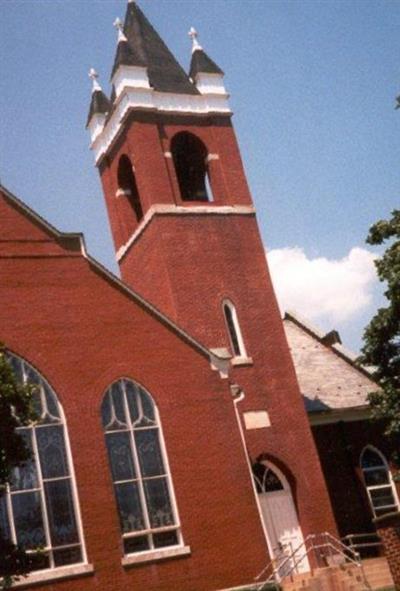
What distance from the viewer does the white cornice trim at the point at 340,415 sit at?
26297mm

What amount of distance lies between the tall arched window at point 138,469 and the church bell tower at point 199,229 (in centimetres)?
177

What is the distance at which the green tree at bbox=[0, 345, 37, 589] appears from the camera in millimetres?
12828

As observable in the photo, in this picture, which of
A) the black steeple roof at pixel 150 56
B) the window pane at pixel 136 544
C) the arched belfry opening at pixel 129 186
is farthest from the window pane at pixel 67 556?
the black steeple roof at pixel 150 56

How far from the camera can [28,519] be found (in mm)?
17297

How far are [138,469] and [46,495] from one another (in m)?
2.41

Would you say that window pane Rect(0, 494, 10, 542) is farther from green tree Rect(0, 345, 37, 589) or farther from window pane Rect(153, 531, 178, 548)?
window pane Rect(153, 531, 178, 548)

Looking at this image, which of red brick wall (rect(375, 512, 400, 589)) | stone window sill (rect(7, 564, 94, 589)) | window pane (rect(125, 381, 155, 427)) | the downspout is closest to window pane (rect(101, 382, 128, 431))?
window pane (rect(125, 381, 155, 427))

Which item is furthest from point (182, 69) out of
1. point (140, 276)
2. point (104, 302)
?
point (104, 302)

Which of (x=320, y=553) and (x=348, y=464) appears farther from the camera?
(x=348, y=464)

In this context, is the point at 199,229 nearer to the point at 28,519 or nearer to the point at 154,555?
the point at 154,555

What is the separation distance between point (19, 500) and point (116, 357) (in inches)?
172

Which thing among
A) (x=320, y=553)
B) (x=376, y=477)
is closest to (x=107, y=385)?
(x=320, y=553)

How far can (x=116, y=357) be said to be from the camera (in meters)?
19.8

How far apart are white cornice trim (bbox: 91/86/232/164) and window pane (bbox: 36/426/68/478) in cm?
1253
